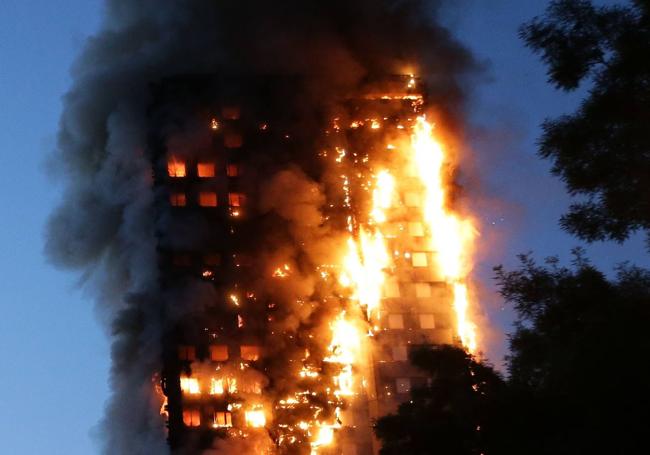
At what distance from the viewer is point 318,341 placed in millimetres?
61906

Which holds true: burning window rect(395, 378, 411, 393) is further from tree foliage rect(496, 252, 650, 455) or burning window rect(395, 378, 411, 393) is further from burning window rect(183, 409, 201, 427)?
tree foliage rect(496, 252, 650, 455)

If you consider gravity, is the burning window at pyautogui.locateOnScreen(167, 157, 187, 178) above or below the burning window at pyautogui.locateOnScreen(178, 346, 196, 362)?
above

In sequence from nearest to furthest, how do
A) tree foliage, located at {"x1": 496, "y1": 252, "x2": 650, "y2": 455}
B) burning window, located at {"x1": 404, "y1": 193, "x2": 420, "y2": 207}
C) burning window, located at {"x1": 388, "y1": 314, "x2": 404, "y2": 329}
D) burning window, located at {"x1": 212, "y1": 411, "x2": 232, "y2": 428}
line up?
tree foliage, located at {"x1": 496, "y1": 252, "x2": 650, "y2": 455} < burning window, located at {"x1": 212, "y1": 411, "x2": 232, "y2": 428} < burning window, located at {"x1": 388, "y1": 314, "x2": 404, "y2": 329} < burning window, located at {"x1": 404, "y1": 193, "x2": 420, "y2": 207}

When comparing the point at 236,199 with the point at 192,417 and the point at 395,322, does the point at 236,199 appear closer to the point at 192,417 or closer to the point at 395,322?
the point at 395,322

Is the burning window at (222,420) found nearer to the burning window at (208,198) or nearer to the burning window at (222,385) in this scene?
the burning window at (222,385)

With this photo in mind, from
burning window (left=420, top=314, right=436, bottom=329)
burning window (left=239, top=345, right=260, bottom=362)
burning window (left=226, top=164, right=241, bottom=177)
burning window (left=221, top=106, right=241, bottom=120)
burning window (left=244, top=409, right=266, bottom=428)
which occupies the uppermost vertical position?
burning window (left=221, top=106, right=241, bottom=120)

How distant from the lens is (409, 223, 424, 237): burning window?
67688mm

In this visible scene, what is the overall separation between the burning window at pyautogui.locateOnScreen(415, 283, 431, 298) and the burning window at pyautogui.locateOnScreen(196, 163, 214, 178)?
48.9 ft

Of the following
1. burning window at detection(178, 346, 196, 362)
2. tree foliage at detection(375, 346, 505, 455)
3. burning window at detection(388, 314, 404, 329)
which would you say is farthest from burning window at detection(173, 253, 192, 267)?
tree foliage at detection(375, 346, 505, 455)

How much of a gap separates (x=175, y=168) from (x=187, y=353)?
12114mm

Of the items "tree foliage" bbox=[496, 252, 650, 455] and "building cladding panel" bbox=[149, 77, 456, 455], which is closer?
"tree foliage" bbox=[496, 252, 650, 455]

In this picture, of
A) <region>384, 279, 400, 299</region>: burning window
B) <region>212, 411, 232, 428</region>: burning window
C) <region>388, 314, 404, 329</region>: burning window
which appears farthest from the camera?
<region>384, 279, 400, 299</region>: burning window

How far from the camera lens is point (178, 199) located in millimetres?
64750

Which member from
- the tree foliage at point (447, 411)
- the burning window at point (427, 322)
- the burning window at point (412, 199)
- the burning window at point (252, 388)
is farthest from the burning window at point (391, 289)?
the tree foliage at point (447, 411)
